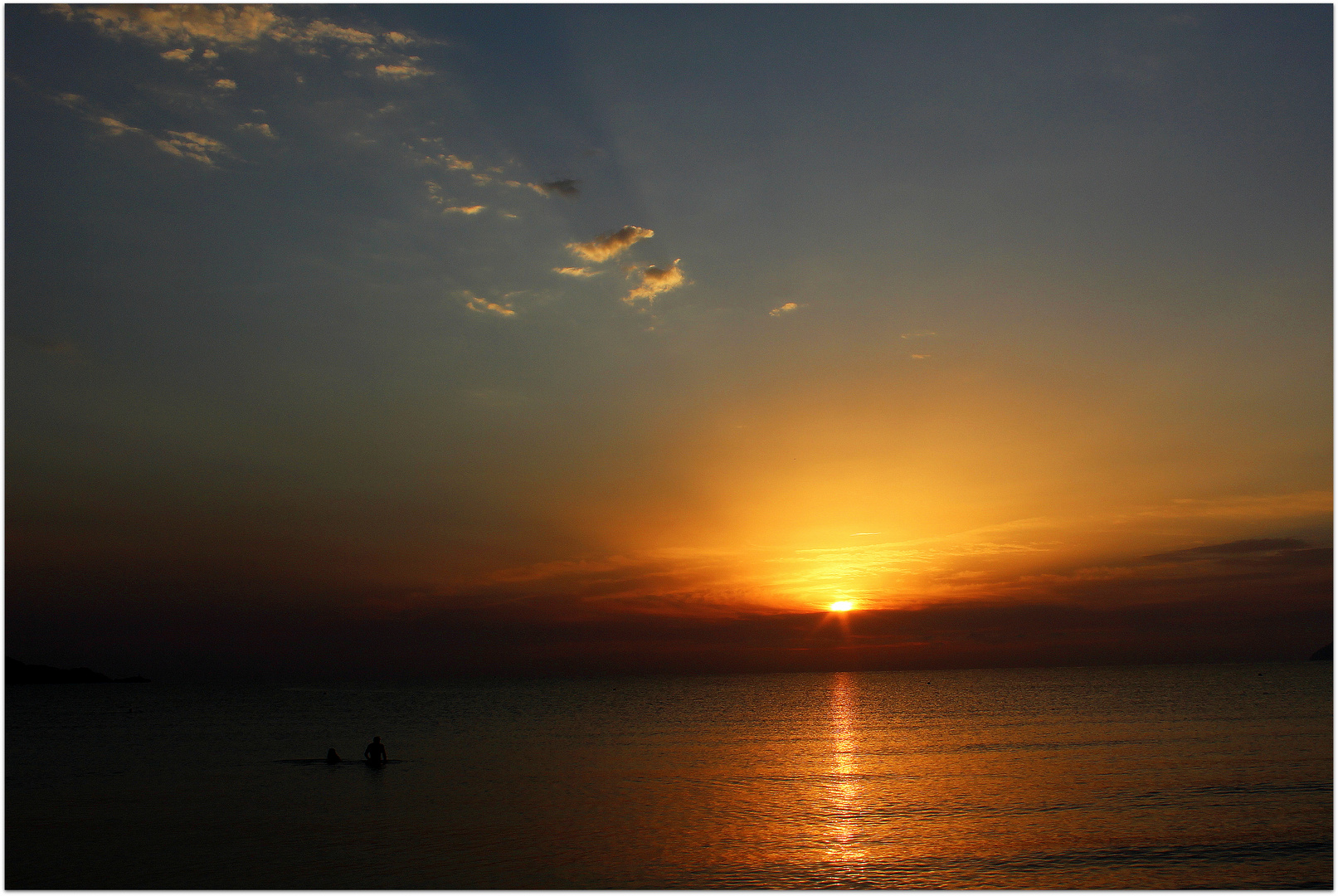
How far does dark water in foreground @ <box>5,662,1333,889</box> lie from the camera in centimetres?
2538

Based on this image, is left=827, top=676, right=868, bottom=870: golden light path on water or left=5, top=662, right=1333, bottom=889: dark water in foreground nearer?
left=5, top=662, right=1333, bottom=889: dark water in foreground

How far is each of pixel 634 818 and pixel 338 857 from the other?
11.6 m

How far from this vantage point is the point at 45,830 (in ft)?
103

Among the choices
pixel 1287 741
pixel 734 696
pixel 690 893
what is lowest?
pixel 734 696

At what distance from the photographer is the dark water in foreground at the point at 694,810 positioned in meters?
25.4

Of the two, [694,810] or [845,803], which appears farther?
[845,803]

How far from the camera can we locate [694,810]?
3516 cm

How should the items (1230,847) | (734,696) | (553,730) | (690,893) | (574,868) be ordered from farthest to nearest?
(734,696) → (553,730) → (1230,847) → (574,868) → (690,893)

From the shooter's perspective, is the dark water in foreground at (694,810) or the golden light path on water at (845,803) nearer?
the dark water in foreground at (694,810)

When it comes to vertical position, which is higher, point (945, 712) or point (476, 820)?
point (476, 820)

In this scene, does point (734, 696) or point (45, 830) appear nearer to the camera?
point (45, 830)

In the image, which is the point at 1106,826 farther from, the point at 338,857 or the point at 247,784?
the point at 247,784

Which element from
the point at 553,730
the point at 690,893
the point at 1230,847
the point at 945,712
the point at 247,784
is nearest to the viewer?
the point at 690,893

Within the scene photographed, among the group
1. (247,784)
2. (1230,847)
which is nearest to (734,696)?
(247,784)
